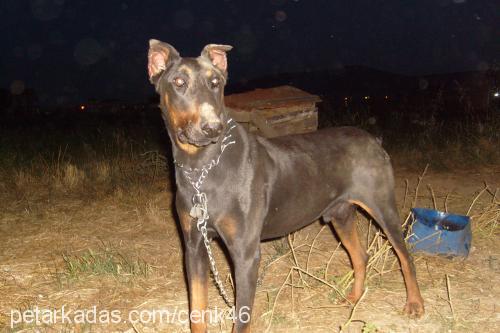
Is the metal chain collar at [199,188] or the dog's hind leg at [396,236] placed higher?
the metal chain collar at [199,188]

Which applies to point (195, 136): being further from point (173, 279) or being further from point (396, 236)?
point (173, 279)

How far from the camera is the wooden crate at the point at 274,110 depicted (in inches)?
245

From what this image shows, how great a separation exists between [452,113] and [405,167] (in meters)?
12.5

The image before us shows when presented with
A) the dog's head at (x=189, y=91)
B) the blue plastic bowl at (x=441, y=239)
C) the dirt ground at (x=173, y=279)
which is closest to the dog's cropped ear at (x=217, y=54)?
the dog's head at (x=189, y=91)

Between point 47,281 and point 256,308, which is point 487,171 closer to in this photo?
point 256,308

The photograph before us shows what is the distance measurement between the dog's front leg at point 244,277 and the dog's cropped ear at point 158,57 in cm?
126

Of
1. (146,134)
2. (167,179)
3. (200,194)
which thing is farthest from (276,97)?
(146,134)

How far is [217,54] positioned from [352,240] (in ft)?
6.71

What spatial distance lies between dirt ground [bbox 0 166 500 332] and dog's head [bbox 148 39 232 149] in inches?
59.1

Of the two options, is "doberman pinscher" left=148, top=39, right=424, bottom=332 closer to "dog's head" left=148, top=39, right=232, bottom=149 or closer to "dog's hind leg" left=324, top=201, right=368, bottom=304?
"dog's head" left=148, top=39, right=232, bottom=149

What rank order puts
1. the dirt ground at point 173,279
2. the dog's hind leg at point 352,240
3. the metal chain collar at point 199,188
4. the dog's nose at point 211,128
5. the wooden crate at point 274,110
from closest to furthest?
the dog's nose at point 211,128 < the metal chain collar at point 199,188 < the dirt ground at point 173,279 < the dog's hind leg at point 352,240 < the wooden crate at point 274,110

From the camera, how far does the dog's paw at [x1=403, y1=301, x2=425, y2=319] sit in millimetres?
3666

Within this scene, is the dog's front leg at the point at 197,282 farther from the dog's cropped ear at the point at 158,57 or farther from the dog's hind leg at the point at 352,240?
the dog's hind leg at the point at 352,240

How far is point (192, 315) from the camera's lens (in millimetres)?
3191
